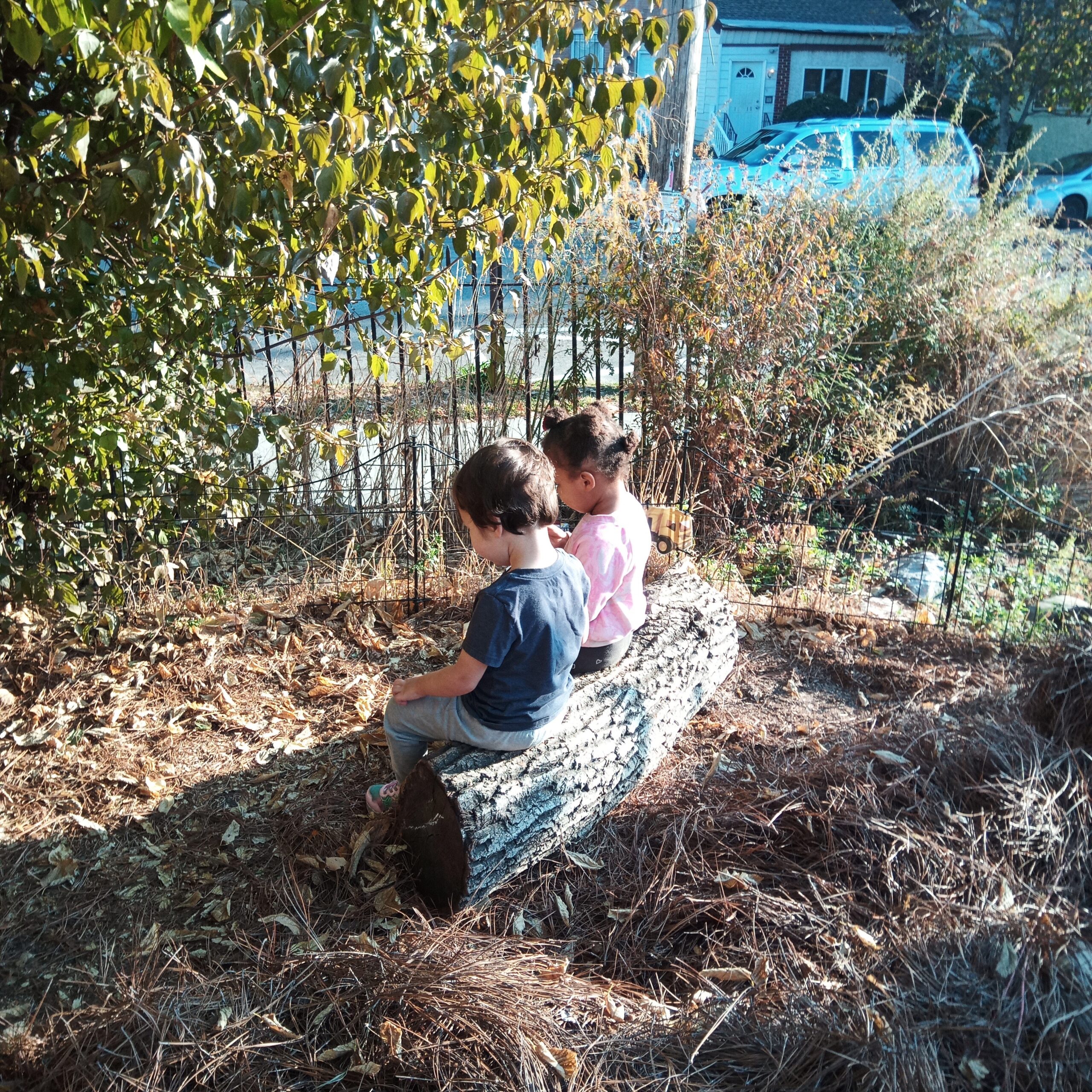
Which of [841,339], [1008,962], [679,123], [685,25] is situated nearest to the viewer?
[1008,962]

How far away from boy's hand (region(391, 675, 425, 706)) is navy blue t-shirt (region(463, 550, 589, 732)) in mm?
143

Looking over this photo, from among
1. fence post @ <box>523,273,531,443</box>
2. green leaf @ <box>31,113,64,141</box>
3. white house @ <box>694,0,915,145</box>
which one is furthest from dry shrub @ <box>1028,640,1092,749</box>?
white house @ <box>694,0,915,145</box>

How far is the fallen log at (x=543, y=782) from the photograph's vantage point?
2.63 m

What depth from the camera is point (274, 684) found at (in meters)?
3.98

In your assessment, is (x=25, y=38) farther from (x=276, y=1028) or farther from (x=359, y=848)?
(x=359, y=848)

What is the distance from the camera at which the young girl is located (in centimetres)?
321

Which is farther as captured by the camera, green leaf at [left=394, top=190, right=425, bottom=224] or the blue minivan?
the blue minivan

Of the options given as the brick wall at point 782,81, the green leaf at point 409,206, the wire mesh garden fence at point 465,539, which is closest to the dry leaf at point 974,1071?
the green leaf at point 409,206

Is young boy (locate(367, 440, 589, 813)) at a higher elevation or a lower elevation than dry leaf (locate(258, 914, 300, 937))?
higher

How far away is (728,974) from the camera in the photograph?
2.54 m

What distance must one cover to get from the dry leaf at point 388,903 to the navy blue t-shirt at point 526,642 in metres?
0.56

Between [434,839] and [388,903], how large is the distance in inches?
10.0

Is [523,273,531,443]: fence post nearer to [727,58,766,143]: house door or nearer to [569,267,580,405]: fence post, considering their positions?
[569,267,580,405]: fence post

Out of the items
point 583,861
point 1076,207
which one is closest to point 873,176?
point 583,861
